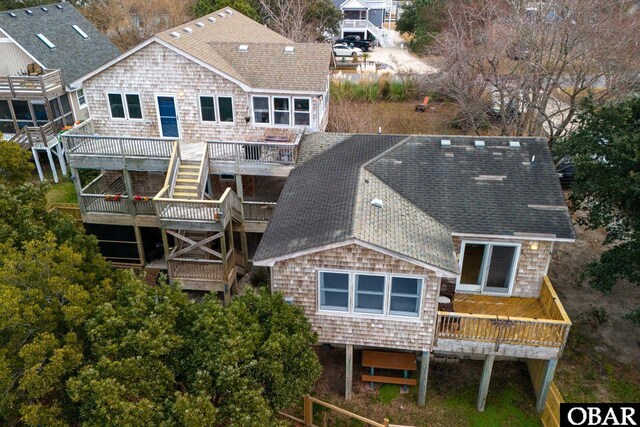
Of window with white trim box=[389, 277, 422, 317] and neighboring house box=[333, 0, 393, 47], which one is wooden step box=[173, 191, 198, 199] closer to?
window with white trim box=[389, 277, 422, 317]

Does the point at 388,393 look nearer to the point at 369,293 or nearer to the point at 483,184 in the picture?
the point at 369,293

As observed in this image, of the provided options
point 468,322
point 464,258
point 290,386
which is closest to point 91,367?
point 290,386

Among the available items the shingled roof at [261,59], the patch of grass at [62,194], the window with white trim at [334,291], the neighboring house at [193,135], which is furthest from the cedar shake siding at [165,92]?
the window with white trim at [334,291]

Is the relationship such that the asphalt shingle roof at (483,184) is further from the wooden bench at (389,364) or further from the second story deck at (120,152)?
the second story deck at (120,152)

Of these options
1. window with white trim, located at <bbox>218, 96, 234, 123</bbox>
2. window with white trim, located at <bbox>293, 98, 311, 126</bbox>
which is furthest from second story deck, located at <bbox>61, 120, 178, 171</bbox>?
window with white trim, located at <bbox>293, 98, 311, 126</bbox>

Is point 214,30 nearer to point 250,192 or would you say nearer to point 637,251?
point 250,192
